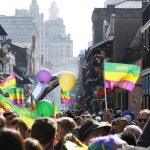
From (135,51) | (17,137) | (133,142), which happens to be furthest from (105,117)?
(135,51)

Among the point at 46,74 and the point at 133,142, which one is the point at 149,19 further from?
the point at 133,142

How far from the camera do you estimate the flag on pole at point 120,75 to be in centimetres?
1572

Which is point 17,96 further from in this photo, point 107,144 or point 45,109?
point 107,144

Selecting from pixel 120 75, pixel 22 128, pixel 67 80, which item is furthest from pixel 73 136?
pixel 67 80

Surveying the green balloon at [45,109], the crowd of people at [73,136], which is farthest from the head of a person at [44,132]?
the green balloon at [45,109]

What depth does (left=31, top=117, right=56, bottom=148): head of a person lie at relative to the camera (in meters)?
6.86

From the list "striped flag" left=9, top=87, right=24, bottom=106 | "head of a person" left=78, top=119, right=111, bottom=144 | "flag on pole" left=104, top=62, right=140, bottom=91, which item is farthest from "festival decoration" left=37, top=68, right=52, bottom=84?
"head of a person" left=78, top=119, right=111, bottom=144

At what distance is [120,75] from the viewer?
1606cm

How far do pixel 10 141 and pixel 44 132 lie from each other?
226 cm

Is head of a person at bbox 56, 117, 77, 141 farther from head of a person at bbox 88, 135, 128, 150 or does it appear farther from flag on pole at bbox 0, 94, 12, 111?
flag on pole at bbox 0, 94, 12, 111

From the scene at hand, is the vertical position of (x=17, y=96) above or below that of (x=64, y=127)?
below

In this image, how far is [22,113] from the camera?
982 centimetres

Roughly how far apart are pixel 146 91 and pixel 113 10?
1752 inches

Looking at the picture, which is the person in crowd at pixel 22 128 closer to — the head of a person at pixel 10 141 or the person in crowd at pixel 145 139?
the person in crowd at pixel 145 139
